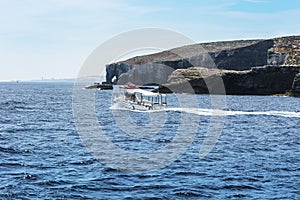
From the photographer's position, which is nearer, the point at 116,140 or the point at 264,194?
the point at 264,194

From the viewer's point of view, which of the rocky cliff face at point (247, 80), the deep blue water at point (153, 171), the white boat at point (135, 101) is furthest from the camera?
the rocky cliff face at point (247, 80)

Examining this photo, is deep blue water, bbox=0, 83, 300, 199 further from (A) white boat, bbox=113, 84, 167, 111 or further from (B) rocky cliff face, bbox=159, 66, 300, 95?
(B) rocky cliff face, bbox=159, 66, 300, 95

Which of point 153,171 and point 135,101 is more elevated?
point 135,101

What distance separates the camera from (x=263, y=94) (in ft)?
492

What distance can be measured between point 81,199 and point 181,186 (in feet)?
21.6

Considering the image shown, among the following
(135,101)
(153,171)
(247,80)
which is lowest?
(153,171)

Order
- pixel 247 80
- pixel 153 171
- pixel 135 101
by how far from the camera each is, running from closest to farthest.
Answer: pixel 153 171 < pixel 135 101 < pixel 247 80

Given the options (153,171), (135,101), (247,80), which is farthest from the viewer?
(247,80)

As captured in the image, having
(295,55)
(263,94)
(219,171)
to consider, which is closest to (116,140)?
(219,171)

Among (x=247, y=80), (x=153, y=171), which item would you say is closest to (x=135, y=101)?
(x=153, y=171)

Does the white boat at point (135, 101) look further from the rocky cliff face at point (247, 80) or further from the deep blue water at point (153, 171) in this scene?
the rocky cliff face at point (247, 80)

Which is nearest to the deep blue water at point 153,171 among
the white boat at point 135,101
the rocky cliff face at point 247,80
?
the white boat at point 135,101

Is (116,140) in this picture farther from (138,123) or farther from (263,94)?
(263,94)

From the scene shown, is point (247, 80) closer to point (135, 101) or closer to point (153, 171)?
point (135, 101)
